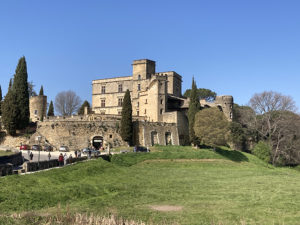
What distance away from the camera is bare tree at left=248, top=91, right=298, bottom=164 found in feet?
180

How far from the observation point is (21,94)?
161 feet

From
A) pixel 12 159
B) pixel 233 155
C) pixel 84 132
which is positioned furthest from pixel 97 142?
pixel 233 155

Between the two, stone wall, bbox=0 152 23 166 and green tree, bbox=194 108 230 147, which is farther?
green tree, bbox=194 108 230 147

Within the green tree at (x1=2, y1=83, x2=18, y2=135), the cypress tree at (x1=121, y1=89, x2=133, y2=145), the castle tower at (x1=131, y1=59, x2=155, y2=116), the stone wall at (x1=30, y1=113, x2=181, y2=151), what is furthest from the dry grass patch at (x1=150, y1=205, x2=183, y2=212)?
the castle tower at (x1=131, y1=59, x2=155, y2=116)

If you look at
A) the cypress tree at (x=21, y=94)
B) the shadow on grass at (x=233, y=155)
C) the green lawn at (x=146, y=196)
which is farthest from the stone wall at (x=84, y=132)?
the green lawn at (x=146, y=196)

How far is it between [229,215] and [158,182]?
1120cm

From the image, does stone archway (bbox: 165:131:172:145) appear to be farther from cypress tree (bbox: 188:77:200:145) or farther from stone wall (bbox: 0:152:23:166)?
stone wall (bbox: 0:152:23:166)

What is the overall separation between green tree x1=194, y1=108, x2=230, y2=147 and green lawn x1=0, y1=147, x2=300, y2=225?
16.0 m

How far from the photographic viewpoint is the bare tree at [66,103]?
88688 mm

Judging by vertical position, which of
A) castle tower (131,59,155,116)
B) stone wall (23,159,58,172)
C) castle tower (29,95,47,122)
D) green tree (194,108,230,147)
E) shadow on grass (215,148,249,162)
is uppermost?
castle tower (131,59,155,116)

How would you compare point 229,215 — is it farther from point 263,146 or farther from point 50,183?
point 263,146

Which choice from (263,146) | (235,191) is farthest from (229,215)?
(263,146)

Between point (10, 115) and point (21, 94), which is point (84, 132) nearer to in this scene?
point (10, 115)

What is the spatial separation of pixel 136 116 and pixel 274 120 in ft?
78.2
